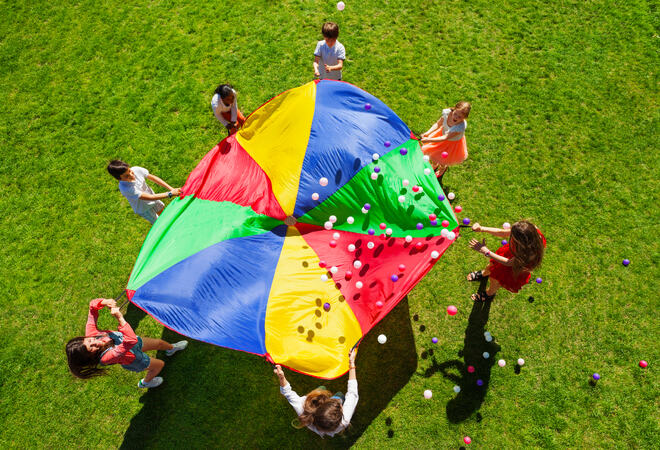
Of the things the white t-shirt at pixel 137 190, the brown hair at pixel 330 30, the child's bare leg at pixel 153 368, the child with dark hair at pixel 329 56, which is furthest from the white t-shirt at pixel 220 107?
the child's bare leg at pixel 153 368

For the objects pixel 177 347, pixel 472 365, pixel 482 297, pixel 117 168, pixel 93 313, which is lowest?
pixel 472 365

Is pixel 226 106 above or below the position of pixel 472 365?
above

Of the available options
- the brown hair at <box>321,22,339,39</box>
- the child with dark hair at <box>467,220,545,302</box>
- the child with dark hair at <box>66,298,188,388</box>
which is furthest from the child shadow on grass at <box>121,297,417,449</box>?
the brown hair at <box>321,22,339,39</box>

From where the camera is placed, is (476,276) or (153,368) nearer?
(153,368)

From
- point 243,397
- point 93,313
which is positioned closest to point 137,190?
point 93,313

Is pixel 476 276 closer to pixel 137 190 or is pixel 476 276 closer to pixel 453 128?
pixel 453 128

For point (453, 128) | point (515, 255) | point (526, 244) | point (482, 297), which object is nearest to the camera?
point (526, 244)

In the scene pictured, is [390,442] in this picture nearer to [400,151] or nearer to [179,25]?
[400,151]
